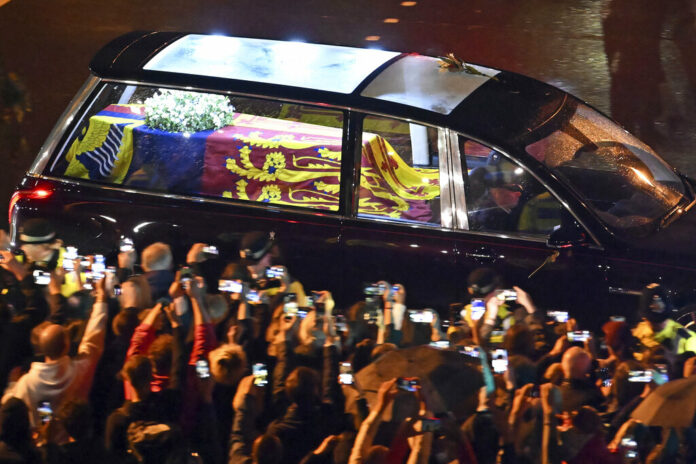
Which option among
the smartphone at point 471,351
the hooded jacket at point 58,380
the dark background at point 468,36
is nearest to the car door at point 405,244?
the smartphone at point 471,351

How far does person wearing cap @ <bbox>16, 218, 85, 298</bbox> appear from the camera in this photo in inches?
178

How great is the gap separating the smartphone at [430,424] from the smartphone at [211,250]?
144 cm

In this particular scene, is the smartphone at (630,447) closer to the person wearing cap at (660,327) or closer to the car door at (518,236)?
the person wearing cap at (660,327)

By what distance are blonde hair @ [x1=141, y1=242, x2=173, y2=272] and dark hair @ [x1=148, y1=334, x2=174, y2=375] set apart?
0.64 m

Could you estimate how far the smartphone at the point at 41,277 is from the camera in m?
4.33

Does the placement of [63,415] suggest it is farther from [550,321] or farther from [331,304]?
[550,321]

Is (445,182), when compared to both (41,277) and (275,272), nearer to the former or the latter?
(275,272)

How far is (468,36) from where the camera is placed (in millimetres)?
9867

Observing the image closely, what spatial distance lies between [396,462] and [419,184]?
5.95ft

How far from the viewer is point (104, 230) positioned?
15.1ft

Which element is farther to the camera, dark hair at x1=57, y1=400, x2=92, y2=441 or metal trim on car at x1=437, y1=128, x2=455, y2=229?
metal trim on car at x1=437, y1=128, x2=455, y2=229

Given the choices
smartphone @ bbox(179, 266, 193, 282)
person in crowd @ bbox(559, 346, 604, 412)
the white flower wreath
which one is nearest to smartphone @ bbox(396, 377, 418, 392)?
person in crowd @ bbox(559, 346, 604, 412)

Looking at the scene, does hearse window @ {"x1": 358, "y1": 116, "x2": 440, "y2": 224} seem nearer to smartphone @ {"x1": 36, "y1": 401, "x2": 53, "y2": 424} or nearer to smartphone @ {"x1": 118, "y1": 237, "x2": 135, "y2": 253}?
smartphone @ {"x1": 118, "y1": 237, "x2": 135, "y2": 253}

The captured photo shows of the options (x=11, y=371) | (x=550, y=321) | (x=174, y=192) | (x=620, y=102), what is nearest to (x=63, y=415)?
(x=11, y=371)
